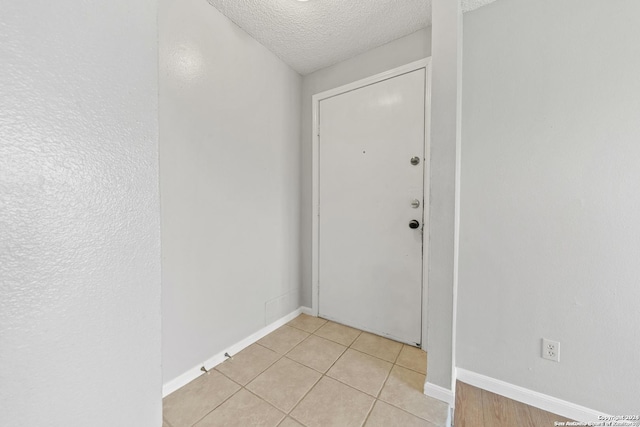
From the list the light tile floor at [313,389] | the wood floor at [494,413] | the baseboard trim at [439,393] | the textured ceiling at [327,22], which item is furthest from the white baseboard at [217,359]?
the textured ceiling at [327,22]

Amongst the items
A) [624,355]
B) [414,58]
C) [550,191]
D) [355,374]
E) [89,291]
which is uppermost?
[414,58]

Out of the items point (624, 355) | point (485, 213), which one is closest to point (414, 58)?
point (485, 213)

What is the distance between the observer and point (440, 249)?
137 centimetres

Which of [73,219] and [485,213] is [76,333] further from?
[485,213]

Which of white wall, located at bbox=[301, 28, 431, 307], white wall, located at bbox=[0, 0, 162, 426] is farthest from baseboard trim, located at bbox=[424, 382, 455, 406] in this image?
white wall, located at bbox=[0, 0, 162, 426]

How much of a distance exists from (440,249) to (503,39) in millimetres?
1263

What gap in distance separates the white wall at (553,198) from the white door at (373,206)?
0.36 m

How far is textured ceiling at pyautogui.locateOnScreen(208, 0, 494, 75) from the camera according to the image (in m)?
1.57

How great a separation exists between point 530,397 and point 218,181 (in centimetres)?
225

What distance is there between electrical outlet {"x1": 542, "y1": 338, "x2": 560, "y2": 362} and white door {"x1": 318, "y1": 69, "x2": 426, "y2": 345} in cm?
68

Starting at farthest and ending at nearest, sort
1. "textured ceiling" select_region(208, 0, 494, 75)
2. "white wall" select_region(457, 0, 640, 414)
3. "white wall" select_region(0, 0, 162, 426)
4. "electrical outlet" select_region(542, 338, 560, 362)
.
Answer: "textured ceiling" select_region(208, 0, 494, 75), "electrical outlet" select_region(542, 338, 560, 362), "white wall" select_region(457, 0, 640, 414), "white wall" select_region(0, 0, 162, 426)

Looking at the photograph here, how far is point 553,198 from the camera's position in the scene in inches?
51.3

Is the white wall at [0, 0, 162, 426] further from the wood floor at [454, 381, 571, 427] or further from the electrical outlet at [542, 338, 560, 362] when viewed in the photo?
the electrical outlet at [542, 338, 560, 362]

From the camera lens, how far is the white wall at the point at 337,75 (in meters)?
1.81
